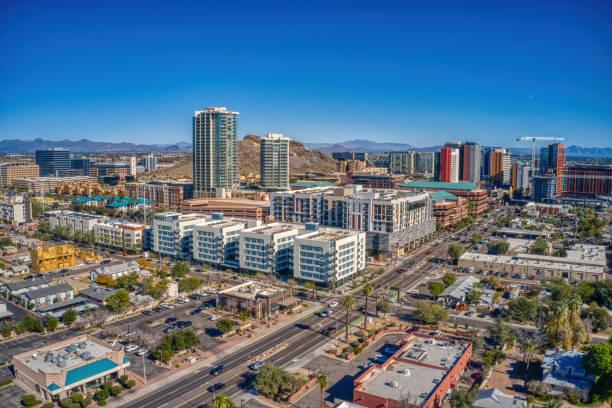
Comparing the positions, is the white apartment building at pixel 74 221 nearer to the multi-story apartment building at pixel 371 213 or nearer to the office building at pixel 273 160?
the multi-story apartment building at pixel 371 213

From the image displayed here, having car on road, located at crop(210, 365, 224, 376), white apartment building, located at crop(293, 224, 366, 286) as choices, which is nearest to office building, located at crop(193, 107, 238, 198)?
white apartment building, located at crop(293, 224, 366, 286)

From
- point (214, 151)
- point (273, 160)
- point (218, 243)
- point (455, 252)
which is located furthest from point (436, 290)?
point (273, 160)

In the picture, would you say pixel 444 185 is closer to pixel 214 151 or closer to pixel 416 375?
pixel 214 151

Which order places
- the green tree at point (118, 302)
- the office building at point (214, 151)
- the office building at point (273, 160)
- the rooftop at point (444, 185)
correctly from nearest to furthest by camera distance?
the green tree at point (118, 302), the office building at point (214, 151), the rooftop at point (444, 185), the office building at point (273, 160)

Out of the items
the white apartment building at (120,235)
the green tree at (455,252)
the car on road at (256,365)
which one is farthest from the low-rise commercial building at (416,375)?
the white apartment building at (120,235)

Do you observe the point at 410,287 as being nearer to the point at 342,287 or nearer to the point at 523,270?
the point at 342,287

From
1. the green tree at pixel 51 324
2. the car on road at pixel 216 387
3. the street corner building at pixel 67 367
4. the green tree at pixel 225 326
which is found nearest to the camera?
the street corner building at pixel 67 367

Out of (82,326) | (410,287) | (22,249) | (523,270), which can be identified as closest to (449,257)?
(523,270)
